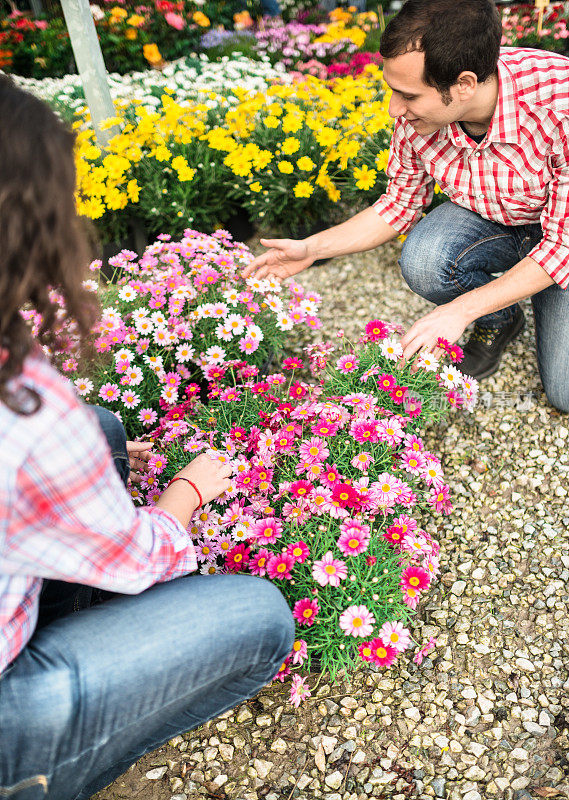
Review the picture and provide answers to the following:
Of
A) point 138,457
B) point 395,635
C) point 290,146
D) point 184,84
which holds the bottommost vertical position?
point 395,635

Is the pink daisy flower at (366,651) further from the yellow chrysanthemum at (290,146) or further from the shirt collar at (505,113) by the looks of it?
the yellow chrysanthemum at (290,146)

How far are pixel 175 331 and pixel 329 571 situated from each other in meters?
1.16

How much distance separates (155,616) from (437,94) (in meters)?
1.78

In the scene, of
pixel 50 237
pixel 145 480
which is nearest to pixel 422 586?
pixel 145 480

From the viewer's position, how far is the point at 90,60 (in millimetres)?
3311

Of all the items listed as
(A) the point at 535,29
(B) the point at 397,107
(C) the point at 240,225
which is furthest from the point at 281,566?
(A) the point at 535,29

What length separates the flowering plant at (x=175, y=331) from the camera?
2.30 m

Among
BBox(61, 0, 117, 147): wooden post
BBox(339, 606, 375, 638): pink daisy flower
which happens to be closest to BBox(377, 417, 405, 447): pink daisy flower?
BBox(339, 606, 375, 638): pink daisy flower

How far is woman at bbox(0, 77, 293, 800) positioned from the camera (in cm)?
99

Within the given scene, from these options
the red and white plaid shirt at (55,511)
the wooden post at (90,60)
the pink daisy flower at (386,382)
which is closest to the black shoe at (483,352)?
the pink daisy flower at (386,382)

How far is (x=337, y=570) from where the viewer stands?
160 cm

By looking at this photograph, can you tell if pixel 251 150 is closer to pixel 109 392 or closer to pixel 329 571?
pixel 109 392

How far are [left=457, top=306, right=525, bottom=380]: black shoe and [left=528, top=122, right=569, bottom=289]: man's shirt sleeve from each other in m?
0.60

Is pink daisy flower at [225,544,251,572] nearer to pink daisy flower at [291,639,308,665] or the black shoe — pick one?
pink daisy flower at [291,639,308,665]
